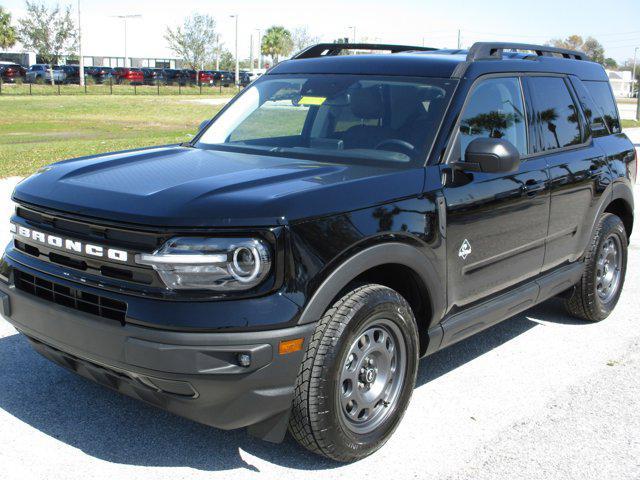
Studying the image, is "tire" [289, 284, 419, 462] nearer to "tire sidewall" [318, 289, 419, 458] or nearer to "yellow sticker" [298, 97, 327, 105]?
"tire sidewall" [318, 289, 419, 458]

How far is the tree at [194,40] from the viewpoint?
226 ft

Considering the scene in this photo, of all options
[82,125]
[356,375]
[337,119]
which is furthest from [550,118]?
[82,125]

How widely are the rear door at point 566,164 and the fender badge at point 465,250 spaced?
3.19ft

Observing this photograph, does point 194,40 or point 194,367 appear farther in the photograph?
point 194,40

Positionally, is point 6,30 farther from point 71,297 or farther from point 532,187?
point 71,297

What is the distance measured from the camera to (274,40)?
331 ft

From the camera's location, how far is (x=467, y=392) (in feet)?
14.7

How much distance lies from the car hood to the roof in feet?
2.60

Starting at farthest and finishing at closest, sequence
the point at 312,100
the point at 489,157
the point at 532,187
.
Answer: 1. the point at 312,100
2. the point at 532,187
3. the point at 489,157

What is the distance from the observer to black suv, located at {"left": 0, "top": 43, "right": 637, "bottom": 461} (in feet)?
10.1

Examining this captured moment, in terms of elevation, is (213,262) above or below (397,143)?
below

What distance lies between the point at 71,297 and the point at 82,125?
23202 millimetres

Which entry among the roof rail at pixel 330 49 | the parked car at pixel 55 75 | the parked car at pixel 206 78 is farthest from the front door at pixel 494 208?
the parked car at pixel 206 78

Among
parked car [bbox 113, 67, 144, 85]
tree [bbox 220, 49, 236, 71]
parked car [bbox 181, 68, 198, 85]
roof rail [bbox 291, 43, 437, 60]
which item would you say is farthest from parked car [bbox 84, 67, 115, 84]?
roof rail [bbox 291, 43, 437, 60]
